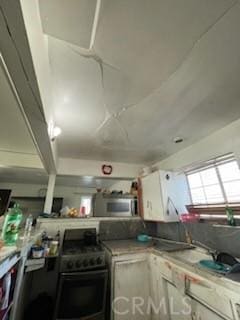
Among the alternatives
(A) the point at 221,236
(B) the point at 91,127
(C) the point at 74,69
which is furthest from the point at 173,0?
(A) the point at 221,236

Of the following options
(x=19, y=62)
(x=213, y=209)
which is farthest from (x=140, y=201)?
(x=19, y=62)

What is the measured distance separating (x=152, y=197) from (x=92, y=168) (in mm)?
1063

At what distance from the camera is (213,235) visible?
5.23 feet

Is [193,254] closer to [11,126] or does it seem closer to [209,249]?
[209,249]

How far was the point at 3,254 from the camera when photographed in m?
0.80

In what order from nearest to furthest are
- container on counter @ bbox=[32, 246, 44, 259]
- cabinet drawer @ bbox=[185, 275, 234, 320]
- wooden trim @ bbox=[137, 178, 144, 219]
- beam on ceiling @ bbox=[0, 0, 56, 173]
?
1. beam on ceiling @ bbox=[0, 0, 56, 173]
2. cabinet drawer @ bbox=[185, 275, 234, 320]
3. container on counter @ bbox=[32, 246, 44, 259]
4. wooden trim @ bbox=[137, 178, 144, 219]

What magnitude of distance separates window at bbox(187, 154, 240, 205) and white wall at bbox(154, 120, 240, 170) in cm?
9

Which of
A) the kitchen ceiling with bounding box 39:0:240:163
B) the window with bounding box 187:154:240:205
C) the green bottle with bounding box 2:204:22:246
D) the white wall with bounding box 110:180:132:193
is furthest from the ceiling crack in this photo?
the white wall with bounding box 110:180:132:193

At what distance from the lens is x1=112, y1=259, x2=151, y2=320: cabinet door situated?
1.48 metres

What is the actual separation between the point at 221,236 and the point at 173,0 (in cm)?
182

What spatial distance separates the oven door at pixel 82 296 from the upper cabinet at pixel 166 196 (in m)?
0.92

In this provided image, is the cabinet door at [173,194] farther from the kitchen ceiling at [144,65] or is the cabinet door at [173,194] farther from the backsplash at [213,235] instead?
the kitchen ceiling at [144,65]

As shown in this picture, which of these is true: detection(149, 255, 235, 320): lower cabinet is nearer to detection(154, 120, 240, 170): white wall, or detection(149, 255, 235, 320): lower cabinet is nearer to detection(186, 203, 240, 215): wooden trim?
detection(186, 203, 240, 215): wooden trim

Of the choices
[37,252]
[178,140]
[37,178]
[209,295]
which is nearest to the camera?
[209,295]
